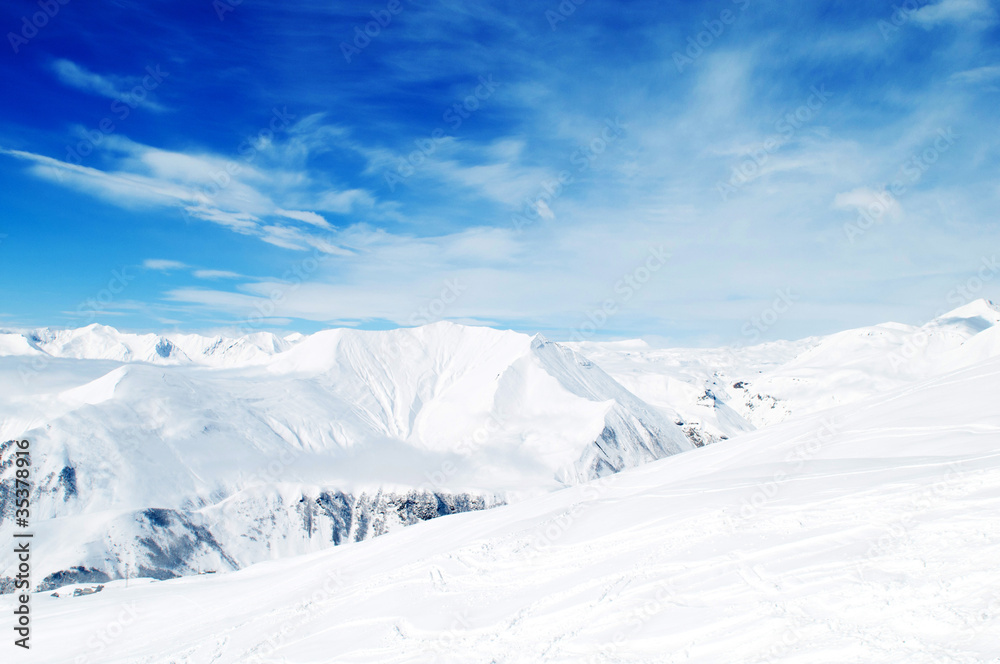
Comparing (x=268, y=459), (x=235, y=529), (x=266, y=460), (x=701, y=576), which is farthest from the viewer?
(x=268, y=459)

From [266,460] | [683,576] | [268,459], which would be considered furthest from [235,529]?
[683,576]

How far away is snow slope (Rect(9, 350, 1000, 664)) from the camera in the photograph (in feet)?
38.8

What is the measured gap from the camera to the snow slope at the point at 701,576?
38.8ft

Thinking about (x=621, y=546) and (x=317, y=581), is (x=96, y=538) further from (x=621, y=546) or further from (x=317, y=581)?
(x=621, y=546)

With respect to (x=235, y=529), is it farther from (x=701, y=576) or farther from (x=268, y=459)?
(x=701, y=576)

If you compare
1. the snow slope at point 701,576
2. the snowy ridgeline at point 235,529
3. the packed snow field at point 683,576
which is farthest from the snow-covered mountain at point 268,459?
Result: the snow slope at point 701,576

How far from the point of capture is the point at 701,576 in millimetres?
15078

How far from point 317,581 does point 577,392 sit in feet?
549

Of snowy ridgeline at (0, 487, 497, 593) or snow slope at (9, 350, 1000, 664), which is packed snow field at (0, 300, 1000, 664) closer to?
snow slope at (9, 350, 1000, 664)

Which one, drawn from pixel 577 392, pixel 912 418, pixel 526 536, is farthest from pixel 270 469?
pixel 912 418

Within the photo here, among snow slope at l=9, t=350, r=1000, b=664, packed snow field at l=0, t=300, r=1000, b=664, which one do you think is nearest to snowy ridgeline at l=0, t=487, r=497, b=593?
packed snow field at l=0, t=300, r=1000, b=664

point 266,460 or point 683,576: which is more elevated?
point 266,460

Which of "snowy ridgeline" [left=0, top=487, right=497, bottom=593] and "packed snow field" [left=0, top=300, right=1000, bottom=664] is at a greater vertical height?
"packed snow field" [left=0, top=300, right=1000, bottom=664]

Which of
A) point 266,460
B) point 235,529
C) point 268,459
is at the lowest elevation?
point 235,529
